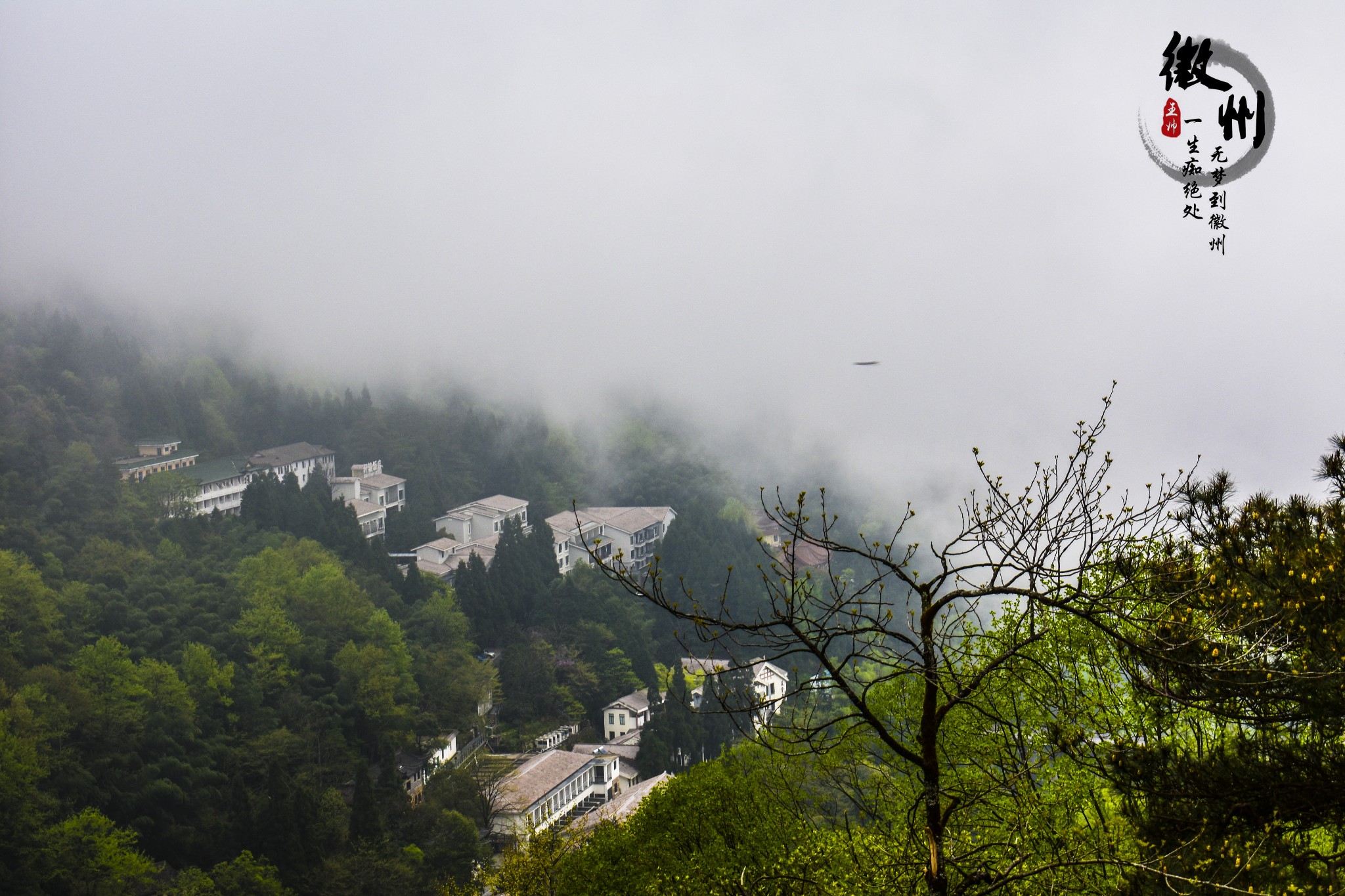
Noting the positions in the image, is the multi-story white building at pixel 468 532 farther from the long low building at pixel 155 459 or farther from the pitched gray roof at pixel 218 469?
the long low building at pixel 155 459

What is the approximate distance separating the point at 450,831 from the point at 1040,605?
65.2ft

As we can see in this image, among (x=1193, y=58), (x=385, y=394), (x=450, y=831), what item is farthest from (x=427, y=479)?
(x=1193, y=58)

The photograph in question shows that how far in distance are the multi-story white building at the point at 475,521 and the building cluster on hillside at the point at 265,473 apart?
2391 millimetres

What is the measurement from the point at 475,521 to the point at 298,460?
9.47 m

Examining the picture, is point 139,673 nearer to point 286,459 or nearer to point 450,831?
point 450,831

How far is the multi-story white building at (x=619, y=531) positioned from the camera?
40.2 meters

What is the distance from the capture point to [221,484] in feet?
134

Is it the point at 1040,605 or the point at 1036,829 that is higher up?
the point at 1040,605

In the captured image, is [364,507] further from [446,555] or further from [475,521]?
[446,555]

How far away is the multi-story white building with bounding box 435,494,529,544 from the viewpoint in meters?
43.4

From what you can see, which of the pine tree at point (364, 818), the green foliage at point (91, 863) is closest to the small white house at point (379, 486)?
the pine tree at point (364, 818)

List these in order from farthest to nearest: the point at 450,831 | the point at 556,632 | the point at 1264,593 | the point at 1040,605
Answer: the point at 556,632 → the point at 450,831 → the point at 1264,593 → the point at 1040,605

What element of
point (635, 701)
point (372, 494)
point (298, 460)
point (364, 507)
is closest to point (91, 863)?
point (635, 701)

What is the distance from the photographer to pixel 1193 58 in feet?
31.6
